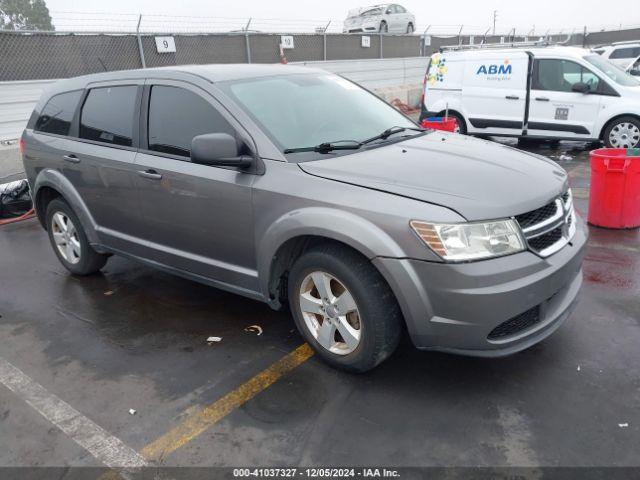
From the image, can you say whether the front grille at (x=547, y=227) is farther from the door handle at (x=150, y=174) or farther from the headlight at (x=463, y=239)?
the door handle at (x=150, y=174)

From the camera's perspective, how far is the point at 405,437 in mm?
2674

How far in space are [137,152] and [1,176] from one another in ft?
18.4

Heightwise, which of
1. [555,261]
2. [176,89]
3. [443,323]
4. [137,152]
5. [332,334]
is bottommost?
[332,334]

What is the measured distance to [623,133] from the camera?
30.4 ft

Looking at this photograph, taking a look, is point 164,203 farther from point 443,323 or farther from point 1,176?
point 1,176

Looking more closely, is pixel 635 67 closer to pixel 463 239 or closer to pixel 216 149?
pixel 463 239

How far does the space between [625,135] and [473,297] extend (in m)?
8.31

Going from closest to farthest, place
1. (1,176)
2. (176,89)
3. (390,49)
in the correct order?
(176,89)
(1,176)
(390,49)

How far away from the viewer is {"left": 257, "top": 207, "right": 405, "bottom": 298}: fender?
9.11 feet

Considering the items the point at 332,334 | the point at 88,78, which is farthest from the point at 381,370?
the point at 88,78

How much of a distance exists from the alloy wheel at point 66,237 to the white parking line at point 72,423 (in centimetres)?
160

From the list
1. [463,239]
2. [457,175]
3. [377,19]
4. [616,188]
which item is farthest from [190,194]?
[377,19]

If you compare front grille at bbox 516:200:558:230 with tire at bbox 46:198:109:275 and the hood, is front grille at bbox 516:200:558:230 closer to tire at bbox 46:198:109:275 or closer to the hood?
the hood

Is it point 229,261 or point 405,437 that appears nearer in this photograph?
point 405,437
